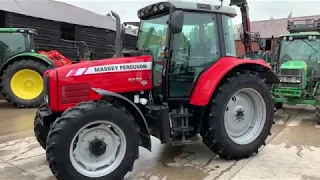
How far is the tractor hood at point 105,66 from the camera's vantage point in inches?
137

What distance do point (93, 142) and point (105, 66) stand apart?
833 mm

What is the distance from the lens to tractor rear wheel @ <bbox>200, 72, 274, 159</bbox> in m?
3.89

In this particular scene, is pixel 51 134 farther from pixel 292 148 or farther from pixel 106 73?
pixel 292 148

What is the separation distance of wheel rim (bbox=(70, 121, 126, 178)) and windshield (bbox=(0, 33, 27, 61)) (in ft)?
20.2

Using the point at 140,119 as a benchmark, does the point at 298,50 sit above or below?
above

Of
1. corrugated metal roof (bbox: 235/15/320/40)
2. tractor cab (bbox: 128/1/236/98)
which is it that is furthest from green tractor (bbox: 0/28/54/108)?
corrugated metal roof (bbox: 235/15/320/40)

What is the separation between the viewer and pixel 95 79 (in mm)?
3553

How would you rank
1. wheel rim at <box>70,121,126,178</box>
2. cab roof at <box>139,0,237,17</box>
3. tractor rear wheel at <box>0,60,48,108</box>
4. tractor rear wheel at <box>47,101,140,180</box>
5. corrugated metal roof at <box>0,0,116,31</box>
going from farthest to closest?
corrugated metal roof at <box>0,0,116,31</box> < tractor rear wheel at <box>0,60,48,108</box> < cab roof at <box>139,0,237,17</box> < wheel rim at <box>70,121,126,178</box> < tractor rear wheel at <box>47,101,140,180</box>

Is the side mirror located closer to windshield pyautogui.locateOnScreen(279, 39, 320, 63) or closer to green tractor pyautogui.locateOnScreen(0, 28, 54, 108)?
windshield pyautogui.locateOnScreen(279, 39, 320, 63)

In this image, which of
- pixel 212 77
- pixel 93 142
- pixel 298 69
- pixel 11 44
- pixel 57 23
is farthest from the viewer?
pixel 57 23

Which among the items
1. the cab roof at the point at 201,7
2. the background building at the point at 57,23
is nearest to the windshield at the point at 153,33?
the cab roof at the point at 201,7

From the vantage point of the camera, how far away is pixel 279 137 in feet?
17.2

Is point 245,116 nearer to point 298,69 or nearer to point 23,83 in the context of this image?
point 298,69

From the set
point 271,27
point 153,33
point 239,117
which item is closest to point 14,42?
point 153,33
